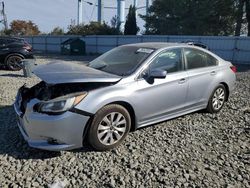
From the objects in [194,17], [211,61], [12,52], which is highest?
[194,17]

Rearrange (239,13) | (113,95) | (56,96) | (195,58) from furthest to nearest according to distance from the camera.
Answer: (239,13) < (195,58) < (113,95) < (56,96)

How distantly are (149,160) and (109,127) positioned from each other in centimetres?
73

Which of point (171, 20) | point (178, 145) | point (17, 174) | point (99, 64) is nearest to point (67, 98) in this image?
point (17, 174)

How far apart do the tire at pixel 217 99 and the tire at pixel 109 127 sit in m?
2.25

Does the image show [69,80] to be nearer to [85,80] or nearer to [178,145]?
[85,80]

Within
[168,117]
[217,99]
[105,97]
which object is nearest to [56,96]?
[105,97]

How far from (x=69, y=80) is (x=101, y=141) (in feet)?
3.27

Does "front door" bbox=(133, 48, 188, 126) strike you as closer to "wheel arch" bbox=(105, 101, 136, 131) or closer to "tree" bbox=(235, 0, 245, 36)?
"wheel arch" bbox=(105, 101, 136, 131)

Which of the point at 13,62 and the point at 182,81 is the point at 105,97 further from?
the point at 13,62

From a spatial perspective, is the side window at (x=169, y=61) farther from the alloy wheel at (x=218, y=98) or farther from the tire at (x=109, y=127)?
the alloy wheel at (x=218, y=98)

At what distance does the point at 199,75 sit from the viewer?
5336mm

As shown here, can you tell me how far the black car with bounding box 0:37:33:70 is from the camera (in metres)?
12.3

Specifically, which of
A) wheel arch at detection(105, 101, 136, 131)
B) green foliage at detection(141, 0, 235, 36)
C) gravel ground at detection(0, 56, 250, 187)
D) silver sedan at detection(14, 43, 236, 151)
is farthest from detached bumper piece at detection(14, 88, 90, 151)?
green foliage at detection(141, 0, 235, 36)

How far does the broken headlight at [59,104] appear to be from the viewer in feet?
12.1
